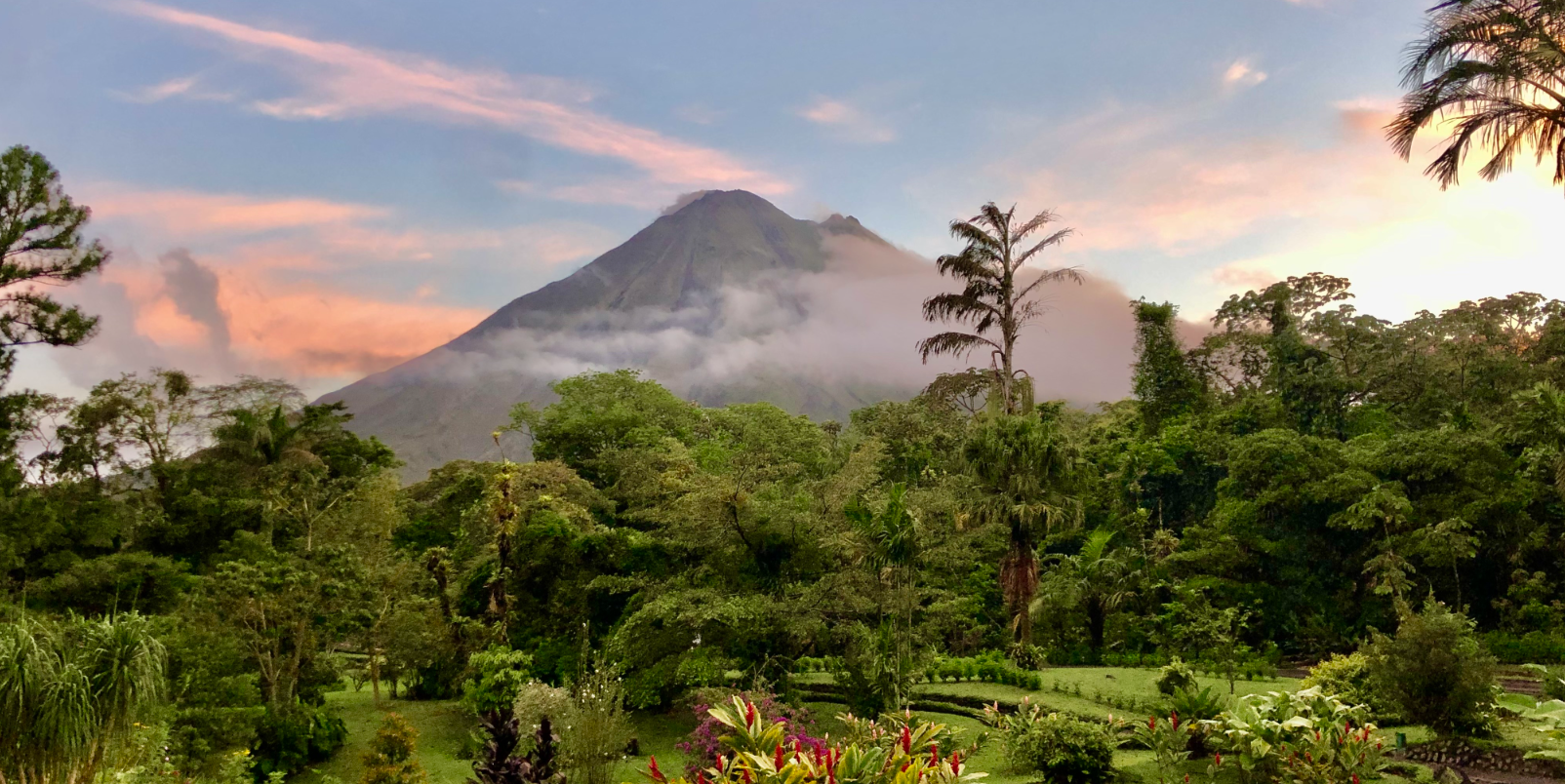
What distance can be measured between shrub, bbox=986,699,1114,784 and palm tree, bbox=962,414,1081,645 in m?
7.83

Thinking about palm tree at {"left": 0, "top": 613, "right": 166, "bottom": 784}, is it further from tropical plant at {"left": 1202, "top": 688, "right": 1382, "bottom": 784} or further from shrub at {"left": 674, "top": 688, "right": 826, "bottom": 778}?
tropical plant at {"left": 1202, "top": 688, "right": 1382, "bottom": 784}

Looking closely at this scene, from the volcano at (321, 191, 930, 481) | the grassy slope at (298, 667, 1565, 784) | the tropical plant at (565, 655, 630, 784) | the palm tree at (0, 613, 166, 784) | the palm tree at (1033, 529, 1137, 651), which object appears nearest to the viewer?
the palm tree at (0, 613, 166, 784)

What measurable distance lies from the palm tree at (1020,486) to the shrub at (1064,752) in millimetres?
7834

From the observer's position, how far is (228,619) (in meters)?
13.4

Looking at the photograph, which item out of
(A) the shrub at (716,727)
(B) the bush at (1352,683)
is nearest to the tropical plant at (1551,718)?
(B) the bush at (1352,683)

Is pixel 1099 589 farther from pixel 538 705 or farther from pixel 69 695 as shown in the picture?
pixel 69 695

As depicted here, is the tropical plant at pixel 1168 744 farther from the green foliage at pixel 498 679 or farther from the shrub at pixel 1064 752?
the green foliage at pixel 498 679

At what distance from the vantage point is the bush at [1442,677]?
9172mm

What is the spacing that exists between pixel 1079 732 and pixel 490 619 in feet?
35.6

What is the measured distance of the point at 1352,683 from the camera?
448 inches

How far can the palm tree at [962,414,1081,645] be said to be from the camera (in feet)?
56.1

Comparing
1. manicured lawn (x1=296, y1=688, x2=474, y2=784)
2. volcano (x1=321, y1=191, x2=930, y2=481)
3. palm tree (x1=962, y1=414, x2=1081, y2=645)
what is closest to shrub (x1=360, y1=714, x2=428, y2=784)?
manicured lawn (x1=296, y1=688, x2=474, y2=784)

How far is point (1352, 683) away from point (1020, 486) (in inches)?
264

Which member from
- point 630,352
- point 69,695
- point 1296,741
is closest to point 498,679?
point 69,695
